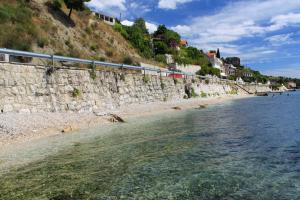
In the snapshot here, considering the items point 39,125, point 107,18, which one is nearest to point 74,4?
point 107,18

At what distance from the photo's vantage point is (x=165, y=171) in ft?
34.7

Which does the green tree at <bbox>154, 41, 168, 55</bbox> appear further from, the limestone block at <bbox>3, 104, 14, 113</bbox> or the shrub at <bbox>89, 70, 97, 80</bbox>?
the limestone block at <bbox>3, 104, 14, 113</bbox>

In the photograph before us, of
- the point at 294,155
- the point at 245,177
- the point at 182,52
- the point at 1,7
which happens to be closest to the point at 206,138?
the point at 294,155

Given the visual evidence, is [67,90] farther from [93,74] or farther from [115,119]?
[93,74]

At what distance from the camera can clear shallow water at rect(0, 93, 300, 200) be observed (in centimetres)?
852

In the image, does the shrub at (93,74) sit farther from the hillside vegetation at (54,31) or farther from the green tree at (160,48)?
the green tree at (160,48)

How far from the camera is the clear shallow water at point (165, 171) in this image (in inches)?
336

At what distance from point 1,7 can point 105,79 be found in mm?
20194

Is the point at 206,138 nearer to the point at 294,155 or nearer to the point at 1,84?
the point at 294,155

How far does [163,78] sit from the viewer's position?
4428 centimetres

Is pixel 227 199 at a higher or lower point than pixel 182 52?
lower

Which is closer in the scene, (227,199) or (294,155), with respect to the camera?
(227,199)

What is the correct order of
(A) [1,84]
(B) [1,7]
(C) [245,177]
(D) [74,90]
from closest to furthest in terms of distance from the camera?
(C) [245,177]
(A) [1,84]
(D) [74,90]
(B) [1,7]

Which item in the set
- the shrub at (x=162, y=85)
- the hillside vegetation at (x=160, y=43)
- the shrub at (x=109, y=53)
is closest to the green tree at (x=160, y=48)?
the hillside vegetation at (x=160, y=43)
